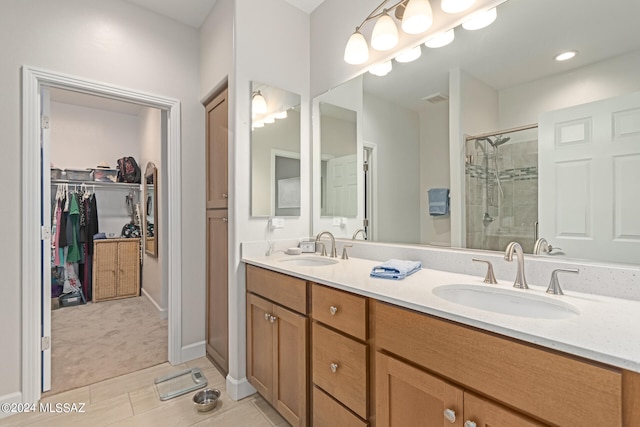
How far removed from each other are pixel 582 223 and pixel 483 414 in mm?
809

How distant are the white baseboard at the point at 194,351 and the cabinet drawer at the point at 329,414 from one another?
1.50 m

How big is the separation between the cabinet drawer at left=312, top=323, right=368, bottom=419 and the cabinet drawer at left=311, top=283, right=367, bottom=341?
41mm

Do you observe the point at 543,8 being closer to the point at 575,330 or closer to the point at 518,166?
the point at 518,166

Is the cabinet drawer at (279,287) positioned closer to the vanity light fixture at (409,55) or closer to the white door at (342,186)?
the white door at (342,186)

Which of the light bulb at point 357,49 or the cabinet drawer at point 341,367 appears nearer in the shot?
the cabinet drawer at point 341,367

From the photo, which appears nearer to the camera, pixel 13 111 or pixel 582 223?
pixel 582 223

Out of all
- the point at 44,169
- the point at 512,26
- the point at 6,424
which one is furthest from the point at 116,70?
the point at 512,26

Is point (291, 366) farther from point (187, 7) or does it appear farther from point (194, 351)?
point (187, 7)

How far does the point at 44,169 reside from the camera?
6.46 ft

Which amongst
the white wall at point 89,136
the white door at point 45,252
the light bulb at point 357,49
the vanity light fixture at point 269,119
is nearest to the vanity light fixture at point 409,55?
the light bulb at point 357,49

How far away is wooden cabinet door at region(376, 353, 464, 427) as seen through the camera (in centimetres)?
88

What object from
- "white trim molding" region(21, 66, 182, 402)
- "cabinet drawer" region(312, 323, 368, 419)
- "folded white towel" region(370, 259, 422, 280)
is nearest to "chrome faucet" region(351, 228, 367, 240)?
"folded white towel" region(370, 259, 422, 280)

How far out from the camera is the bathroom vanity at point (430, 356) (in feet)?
2.18

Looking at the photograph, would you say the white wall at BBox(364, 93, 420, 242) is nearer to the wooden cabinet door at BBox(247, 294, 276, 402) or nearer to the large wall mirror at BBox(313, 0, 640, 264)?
the large wall mirror at BBox(313, 0, 640, 264)
